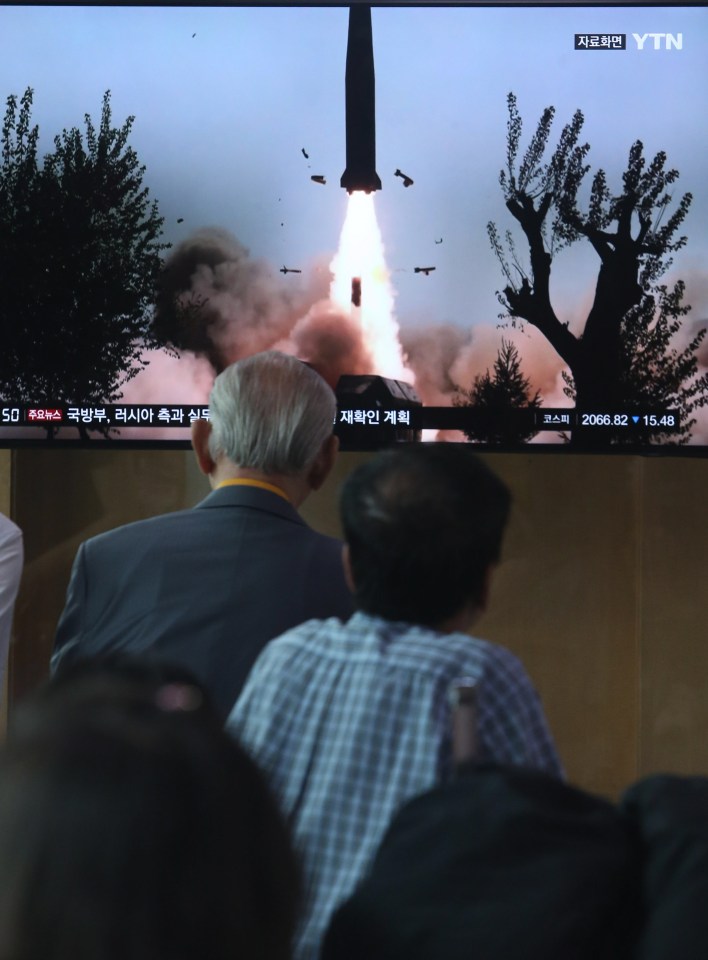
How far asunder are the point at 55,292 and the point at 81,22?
2.43 feet

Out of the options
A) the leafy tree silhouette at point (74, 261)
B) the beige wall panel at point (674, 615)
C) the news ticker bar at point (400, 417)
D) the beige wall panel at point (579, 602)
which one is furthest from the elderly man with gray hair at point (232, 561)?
the beige wall panel at point (674, 615)

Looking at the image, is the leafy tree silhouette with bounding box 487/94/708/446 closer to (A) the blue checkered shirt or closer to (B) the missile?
(B) the missile

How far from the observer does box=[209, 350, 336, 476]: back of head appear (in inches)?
73.7

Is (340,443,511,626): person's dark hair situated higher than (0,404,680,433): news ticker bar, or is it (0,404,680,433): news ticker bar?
(0,404,680,433): news ticker bar

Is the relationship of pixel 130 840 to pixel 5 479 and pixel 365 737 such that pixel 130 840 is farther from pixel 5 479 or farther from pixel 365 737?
pixel 5 479

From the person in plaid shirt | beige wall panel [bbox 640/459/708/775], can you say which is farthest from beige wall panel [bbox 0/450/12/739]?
the person in plaid shirt

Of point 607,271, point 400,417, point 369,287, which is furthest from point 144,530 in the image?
point 607,271

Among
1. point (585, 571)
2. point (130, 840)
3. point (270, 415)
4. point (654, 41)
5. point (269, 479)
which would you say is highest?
point (654, 41)

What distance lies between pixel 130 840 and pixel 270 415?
132 cm

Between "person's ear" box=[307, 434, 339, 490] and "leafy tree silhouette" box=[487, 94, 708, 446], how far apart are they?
1381 millimetres

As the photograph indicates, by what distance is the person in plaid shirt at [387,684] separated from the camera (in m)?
1.17

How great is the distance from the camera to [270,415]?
188cm

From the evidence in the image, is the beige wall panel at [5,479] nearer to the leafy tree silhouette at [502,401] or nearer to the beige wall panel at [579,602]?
the leafy tree silhouette at [502,401]

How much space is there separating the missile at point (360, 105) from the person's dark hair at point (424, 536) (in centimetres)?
205
